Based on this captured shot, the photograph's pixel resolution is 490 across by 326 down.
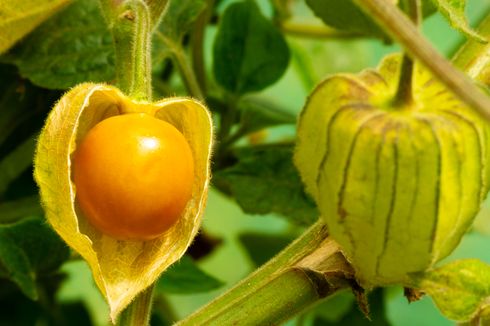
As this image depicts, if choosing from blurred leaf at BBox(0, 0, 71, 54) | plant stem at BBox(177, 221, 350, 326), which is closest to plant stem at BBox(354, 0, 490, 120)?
plant stem at BBox(177, 221, 350, 326)

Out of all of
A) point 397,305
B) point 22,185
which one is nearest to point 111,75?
point 22,185

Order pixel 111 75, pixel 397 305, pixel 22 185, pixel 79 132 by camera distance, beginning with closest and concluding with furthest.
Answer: pixel 79 132
pixel 111 75
pixel 22 185
pixel 397 305

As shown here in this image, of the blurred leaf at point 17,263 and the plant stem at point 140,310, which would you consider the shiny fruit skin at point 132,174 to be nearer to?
the plant stem at point 140,310

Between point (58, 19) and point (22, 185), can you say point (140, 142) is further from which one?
point (22, 185)

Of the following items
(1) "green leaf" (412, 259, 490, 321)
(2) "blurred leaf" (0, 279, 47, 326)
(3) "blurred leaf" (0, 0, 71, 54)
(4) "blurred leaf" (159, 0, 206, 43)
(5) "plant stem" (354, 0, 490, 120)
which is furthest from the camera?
(2) "blurred leaf" (0, 279, 47, 326)

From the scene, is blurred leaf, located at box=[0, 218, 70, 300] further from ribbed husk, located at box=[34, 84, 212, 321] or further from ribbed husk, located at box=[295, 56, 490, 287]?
ribbed husk, located at box=[295, 56, 490, 287]

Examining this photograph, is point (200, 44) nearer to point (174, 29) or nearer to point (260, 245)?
point (174, 29)

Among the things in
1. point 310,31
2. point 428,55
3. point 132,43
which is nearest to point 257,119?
point 310,31
